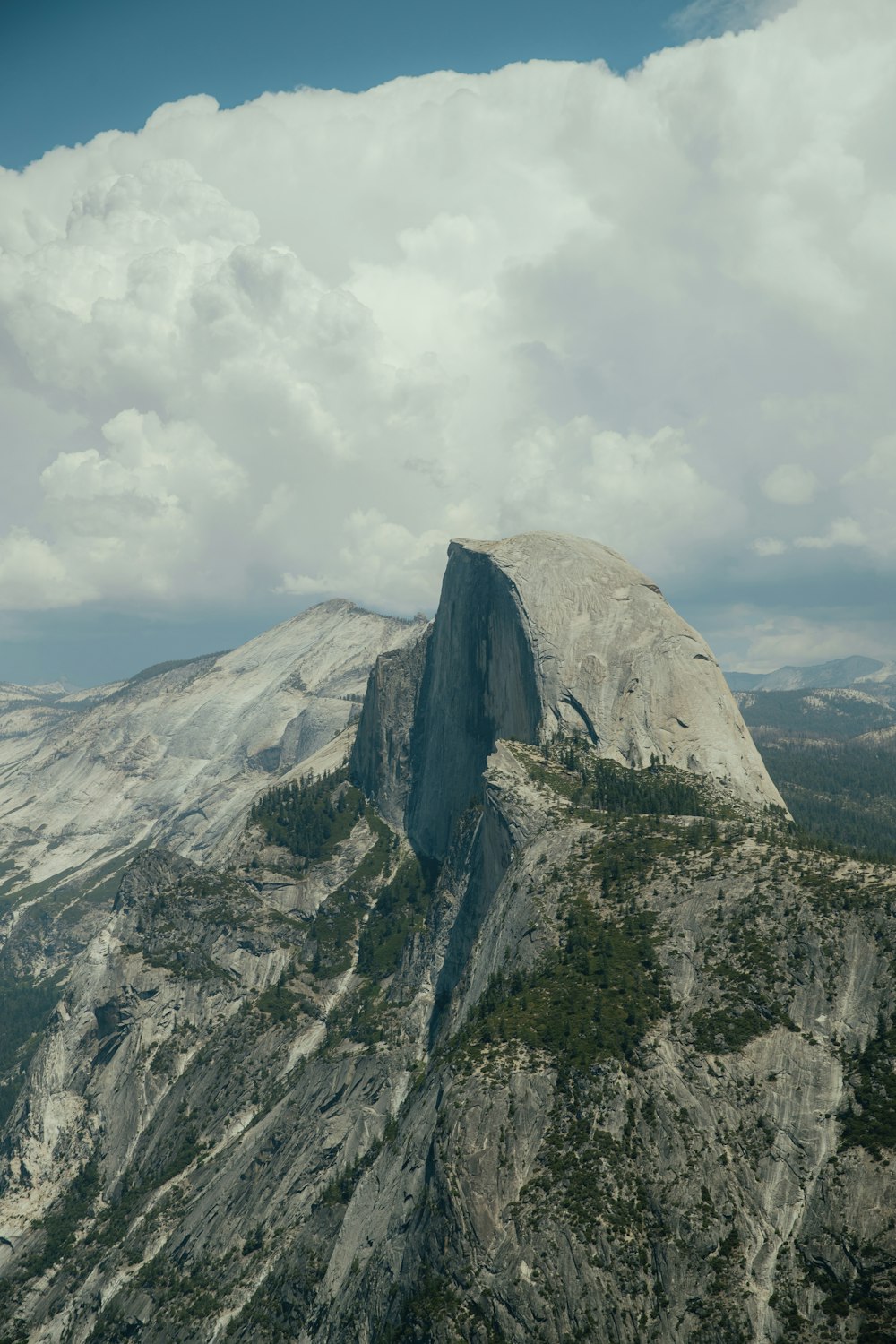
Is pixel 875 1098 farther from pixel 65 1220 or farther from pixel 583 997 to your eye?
pixel 65 1220

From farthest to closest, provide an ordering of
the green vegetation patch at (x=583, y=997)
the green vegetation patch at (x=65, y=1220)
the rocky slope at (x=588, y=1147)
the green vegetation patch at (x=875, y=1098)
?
the green vegetation patch at (x=65, y=1220), the green vegetation patch at (x=583, y=997), the green vegetation patch at (x=875, y=1098), the rocky slope at (x=588, y=1147)

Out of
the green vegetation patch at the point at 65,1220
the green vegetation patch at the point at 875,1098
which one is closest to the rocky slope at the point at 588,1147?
the green vegetation patch at the point at 875,1098

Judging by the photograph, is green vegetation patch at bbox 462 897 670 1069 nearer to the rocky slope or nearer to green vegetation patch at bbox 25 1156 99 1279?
the rocky slope

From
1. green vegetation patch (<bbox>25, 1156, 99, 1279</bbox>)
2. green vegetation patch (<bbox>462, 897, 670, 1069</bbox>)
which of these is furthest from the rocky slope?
green vegetation patch (<bbox>25, 1156, 99, 1279</bbox>)

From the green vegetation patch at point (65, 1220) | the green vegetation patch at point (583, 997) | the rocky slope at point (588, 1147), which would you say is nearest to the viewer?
the rocky slope at point (588, 1147)

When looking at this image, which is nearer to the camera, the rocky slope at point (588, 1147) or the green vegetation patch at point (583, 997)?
the rocky slope at point (588, 1147)

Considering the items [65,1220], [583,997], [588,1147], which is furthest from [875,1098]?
[65,1220]

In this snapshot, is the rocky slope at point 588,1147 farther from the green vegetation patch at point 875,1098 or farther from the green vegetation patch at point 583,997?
the green vegetation patch at point 583,997

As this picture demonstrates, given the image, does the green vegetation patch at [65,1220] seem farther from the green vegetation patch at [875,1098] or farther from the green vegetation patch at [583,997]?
the green vegetation patch at [875,1098]

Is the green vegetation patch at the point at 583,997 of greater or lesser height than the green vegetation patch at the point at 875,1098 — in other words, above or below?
above
